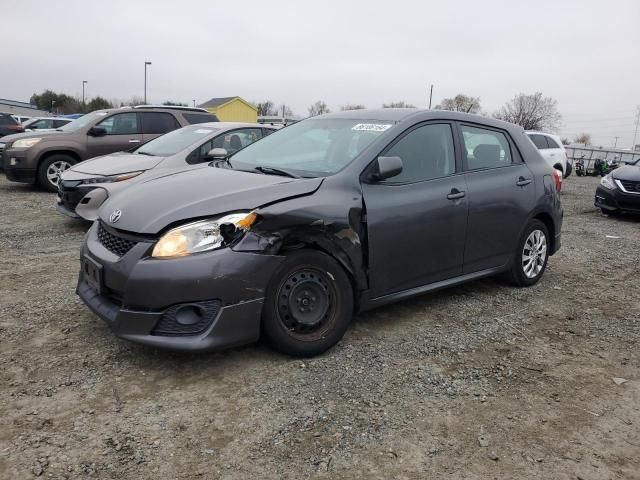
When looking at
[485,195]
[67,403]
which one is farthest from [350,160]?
[67,403]

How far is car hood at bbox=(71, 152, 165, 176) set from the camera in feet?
22.5

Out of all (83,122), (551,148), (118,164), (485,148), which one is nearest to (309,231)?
(485,148)

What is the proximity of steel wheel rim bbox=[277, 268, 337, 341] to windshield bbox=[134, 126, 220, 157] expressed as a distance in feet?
14.6

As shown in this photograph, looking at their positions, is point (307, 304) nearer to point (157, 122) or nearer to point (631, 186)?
point (157, 122)

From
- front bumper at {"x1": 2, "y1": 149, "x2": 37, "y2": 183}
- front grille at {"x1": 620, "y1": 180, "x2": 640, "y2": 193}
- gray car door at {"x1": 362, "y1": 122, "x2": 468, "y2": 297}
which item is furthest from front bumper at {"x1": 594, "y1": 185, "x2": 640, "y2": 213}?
front bumper at {"x1": 2, "y1": 149, "x2": 37, "y2": 183}

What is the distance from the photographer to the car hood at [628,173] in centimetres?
1027

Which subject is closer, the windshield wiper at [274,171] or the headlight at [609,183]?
the windshield wiper at [274,171]

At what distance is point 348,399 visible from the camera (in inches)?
120

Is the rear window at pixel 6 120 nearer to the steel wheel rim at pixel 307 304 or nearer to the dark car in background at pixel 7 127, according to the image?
the dark car in background at pixel 7 127

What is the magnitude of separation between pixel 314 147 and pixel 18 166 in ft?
26.7

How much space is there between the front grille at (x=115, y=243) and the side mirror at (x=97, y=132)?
7.09 m

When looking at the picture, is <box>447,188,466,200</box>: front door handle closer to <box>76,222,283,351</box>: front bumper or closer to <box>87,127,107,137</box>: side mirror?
<box>76,222,283,351</box>: front bumper

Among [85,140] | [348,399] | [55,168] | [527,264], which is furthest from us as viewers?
[55,168]

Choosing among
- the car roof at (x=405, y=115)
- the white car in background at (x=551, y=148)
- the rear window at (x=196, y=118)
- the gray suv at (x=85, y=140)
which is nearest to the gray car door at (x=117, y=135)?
the gray suv at (x=85, y=140)
